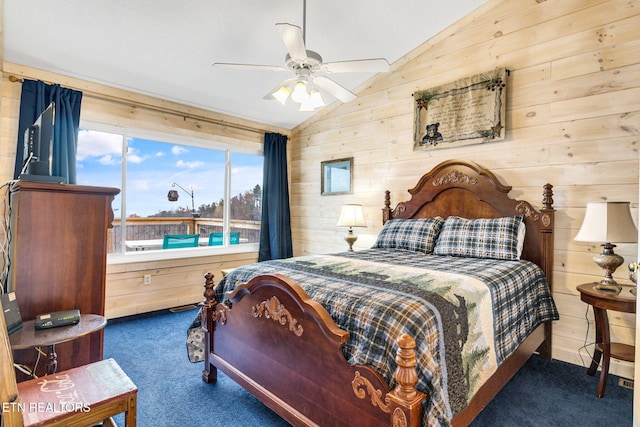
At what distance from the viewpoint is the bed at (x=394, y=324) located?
4.25 ft

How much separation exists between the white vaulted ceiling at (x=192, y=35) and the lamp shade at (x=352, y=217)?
145cm

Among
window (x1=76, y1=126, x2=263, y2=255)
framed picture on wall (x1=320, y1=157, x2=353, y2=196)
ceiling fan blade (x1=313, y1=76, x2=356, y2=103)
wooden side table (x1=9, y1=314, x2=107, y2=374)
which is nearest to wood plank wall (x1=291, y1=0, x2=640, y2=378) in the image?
framed picture on wall (x1=320, y1=157, x2=353, y2=196)

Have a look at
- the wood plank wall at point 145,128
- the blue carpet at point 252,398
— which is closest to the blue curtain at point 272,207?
the wood plank wall at point 145,128

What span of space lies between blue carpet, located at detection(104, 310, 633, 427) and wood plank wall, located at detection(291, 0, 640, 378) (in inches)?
14.4

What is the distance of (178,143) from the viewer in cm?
397

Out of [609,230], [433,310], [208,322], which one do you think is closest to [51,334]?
[208,322]

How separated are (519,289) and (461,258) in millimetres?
506

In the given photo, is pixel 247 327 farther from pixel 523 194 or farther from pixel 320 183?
pixel 320 183

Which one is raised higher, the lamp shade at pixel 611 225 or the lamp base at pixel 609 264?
the lamp shade at pixel 611 225

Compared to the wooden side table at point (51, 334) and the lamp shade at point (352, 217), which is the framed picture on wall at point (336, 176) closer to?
the lamp shade at point (352, 217)

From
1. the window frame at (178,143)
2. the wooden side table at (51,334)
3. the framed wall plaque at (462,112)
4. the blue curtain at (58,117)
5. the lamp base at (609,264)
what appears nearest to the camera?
the wooden side table at (51,334)

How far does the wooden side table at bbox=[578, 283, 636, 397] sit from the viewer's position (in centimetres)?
199

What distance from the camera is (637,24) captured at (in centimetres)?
235

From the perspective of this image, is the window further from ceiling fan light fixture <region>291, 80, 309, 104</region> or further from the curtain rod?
ceiling fan light fixture <region>291, 80, 309, 104</region>
